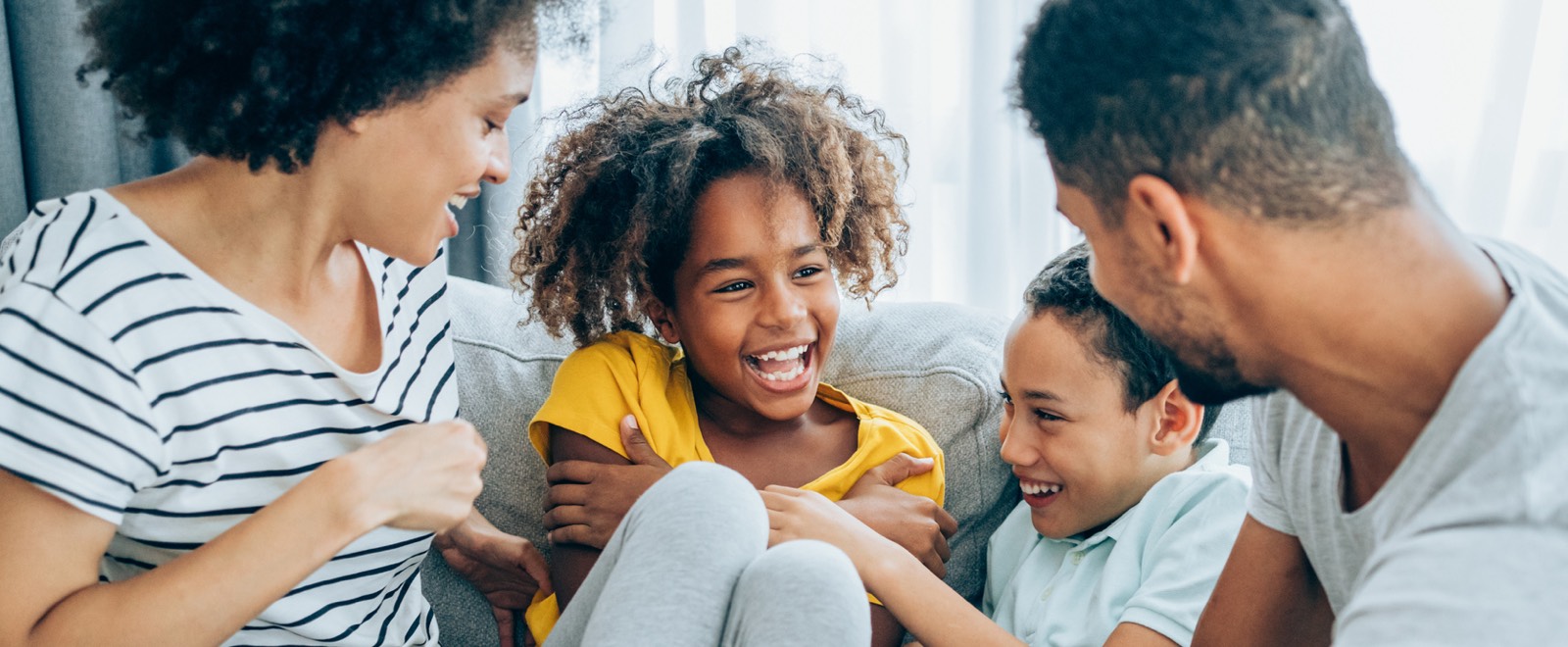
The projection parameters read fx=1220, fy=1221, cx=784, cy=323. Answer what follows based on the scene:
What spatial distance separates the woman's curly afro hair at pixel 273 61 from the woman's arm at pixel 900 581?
0.61m

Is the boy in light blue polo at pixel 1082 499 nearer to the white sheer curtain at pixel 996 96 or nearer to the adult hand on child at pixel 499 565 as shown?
the adult hand on child at pixel 499 565

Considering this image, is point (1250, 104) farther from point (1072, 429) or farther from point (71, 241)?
point (71, 241)

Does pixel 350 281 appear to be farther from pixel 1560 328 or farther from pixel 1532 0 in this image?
pixel 1532 0

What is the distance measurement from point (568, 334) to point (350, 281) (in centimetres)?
52

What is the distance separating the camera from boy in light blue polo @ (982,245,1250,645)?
4.56 feet

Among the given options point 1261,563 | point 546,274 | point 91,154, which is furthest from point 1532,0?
point 91,154

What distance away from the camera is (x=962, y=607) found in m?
1.34

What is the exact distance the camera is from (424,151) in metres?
1.14

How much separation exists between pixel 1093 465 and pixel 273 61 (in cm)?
100

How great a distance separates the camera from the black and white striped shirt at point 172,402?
990 millimetres

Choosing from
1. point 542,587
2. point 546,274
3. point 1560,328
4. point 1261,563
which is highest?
point 1560,328

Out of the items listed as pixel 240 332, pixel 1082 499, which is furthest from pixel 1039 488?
pixel 240 332

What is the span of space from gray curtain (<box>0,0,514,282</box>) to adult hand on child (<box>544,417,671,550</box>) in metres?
0.94

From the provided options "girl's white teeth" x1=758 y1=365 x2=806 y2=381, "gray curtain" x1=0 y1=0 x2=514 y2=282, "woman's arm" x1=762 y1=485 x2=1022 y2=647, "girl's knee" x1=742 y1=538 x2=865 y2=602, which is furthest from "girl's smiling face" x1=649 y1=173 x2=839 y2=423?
"gray curtain" x1=0 y1=0 x2=514 y2=282
